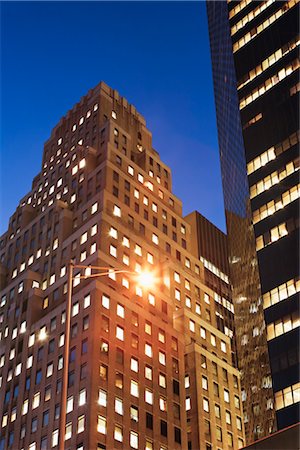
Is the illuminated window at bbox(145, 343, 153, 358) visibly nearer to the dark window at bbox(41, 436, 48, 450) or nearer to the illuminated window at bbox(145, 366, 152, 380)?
the illuminated window at bbox(145, 366, 152, 380)

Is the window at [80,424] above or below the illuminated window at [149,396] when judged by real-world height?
below

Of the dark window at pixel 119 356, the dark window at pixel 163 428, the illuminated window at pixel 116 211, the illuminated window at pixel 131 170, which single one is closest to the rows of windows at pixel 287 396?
the dark window at pixel 163 428

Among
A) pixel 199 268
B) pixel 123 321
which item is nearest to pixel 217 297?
pixel 199 268

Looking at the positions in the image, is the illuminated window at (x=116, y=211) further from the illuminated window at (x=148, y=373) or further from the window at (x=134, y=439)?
the window at (x=134, y=439)

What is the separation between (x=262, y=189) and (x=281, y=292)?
17841 millimetres

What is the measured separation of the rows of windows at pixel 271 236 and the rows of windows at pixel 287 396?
20749 mm

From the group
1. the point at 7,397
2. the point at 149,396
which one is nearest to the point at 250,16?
the point at 149,396

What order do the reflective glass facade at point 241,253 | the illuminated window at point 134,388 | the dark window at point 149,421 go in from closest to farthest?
1. the dark window at point 149,421
2. the illuminated window at point 134,388
3. the reflective glass facade at point 241,253

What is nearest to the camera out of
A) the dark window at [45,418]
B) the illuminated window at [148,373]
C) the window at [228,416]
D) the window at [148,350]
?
the dark window at [45,418]

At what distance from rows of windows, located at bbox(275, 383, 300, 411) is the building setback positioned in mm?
18633

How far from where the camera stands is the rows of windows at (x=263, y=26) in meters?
108

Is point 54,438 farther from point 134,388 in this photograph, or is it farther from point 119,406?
point 134,388

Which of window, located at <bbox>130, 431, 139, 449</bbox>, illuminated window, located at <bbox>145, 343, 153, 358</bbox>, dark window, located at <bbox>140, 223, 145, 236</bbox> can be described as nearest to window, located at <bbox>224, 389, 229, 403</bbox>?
illuminated window, located at <bbox>145, 343, 153, 358</bbox>

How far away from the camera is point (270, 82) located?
103250 millimetres
